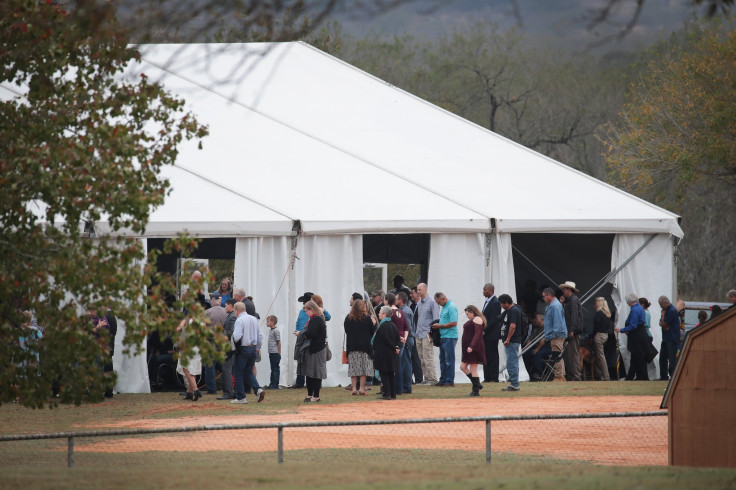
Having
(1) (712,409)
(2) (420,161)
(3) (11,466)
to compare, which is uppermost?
(2) (420,161)

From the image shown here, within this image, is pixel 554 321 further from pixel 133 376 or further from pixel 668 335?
pixel 133 376

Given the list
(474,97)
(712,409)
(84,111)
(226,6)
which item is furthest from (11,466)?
(474,97)

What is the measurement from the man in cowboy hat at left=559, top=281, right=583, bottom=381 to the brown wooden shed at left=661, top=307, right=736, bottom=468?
371 inches

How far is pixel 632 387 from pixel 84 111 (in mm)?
11308

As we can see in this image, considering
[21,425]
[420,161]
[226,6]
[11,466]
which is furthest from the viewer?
[420,161]

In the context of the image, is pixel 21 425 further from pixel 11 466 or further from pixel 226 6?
pixel 226 6

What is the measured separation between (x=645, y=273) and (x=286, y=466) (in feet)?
41.5

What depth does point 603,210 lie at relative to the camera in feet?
63.0

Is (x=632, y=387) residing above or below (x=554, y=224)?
below

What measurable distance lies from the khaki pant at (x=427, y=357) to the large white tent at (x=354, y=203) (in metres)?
1.06

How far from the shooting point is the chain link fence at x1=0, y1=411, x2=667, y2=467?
1003 cm

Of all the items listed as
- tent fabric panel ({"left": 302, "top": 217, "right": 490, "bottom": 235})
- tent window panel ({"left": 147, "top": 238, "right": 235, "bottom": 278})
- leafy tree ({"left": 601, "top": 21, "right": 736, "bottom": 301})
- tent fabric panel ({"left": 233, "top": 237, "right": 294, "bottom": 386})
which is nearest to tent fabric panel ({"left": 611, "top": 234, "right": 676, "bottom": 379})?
tent fabric panel ({"left": 302, "top": 217, "right": 490, "bottom": 235})

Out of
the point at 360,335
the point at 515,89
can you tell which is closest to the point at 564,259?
the point at 360,335

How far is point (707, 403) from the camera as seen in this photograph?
848cm
